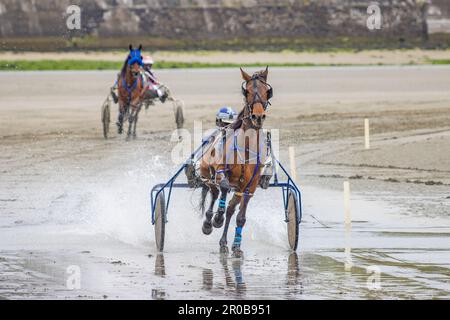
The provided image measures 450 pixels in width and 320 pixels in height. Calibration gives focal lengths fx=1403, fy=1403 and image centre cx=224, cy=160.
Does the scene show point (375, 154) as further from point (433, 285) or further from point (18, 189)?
point (433, 285)

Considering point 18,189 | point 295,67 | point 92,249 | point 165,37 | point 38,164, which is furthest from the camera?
point 165,37

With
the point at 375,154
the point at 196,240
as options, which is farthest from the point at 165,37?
the point at 196,240

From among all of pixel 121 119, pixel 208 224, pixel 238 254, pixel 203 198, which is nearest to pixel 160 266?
pixel 238 254

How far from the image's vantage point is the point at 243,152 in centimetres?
1461

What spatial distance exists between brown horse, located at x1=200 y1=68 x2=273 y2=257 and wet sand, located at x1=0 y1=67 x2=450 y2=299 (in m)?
0.69

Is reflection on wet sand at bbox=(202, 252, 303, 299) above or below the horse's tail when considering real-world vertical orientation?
below

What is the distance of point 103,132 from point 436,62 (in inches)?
1354

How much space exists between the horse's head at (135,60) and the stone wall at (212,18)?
49011 mm

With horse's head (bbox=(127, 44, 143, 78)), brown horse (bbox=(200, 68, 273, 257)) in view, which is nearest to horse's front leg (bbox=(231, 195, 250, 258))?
brown horse (bbox=(200, 68, 273, 257))

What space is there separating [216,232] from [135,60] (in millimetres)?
12459

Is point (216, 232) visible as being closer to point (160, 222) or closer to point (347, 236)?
point (347, 236)

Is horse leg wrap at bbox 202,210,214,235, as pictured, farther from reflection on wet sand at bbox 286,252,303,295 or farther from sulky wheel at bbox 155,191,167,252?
reflection on wet sand at bbox 286,252,303,295

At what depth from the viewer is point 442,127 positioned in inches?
1166

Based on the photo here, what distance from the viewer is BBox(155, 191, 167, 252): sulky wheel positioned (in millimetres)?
15219
